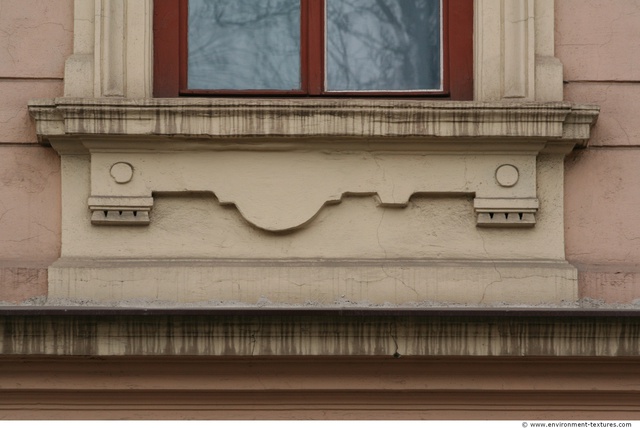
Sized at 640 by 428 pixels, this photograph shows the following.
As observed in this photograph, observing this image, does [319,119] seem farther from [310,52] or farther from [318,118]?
[310,52]

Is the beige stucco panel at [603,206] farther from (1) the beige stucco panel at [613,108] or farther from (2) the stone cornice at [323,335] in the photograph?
(2) the stone cornice at [323,335]

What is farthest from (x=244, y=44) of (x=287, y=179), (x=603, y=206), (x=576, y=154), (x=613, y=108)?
(x=603, y=206)

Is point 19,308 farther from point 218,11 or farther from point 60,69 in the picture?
point 218,11

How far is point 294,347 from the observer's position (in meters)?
6.93

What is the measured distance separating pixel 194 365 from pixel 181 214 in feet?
2.73

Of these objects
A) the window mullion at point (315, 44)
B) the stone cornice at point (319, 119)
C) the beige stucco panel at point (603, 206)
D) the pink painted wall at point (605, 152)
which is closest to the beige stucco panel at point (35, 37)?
the stone cornice at point (319, 119)

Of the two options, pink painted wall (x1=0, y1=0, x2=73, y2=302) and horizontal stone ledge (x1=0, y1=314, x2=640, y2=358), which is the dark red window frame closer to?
pink painted wall (x1=0, y1=0, x2=73, y2=302)

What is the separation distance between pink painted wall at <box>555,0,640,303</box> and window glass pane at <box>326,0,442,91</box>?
71cm

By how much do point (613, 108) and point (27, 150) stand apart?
318 cm

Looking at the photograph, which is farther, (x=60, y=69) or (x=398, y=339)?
(x=60, y=69)

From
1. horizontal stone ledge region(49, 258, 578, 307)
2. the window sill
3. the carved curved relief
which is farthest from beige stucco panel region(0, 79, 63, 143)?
horizontal stone ledge region(49, 258, 578, 307)

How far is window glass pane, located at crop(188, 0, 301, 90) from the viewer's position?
7.63 meters

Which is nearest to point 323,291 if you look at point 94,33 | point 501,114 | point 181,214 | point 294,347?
point 294,347

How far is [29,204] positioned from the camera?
290 inches
